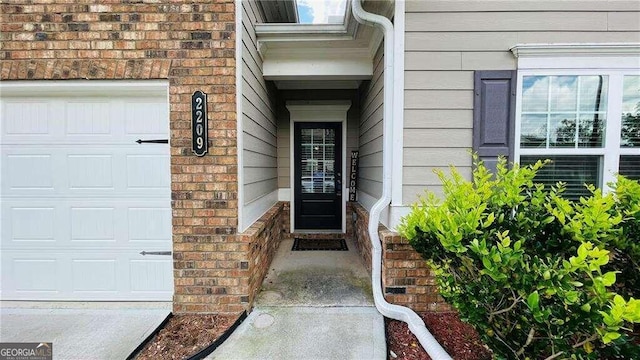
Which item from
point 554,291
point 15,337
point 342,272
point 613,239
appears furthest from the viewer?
point 342,272

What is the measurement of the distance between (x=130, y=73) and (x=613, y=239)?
3.76m

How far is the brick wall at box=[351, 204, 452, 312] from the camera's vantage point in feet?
8.34

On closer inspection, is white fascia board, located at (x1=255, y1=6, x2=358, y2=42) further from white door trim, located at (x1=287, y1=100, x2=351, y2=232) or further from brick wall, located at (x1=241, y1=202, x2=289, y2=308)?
brick wall, located at (x1=241, y1=202, x2=289, y2=308)

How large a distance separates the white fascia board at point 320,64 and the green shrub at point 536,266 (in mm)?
2071

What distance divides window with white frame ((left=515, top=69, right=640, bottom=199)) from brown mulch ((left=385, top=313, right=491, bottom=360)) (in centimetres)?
154

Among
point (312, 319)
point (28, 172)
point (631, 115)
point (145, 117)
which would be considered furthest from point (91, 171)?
point (631, 115)

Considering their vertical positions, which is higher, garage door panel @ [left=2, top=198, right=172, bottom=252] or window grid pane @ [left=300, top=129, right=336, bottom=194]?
window grid pane @ [left=300, top=129, right=336, bottom=194]

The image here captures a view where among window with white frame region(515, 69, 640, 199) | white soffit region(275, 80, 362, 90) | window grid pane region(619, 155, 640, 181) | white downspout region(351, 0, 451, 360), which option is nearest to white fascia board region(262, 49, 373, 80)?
white soffit region(275, 80, 362, 90)

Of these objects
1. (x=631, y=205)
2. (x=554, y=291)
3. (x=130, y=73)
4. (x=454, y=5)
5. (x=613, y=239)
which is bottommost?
(x=554, y=291)

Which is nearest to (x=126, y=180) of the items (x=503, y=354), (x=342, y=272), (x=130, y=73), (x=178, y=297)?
(x=130, y=73)

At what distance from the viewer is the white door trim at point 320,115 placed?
4684 mm

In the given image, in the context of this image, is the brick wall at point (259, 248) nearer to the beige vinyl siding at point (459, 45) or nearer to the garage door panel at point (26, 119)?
the beige vinyl siding at point (459, 45)

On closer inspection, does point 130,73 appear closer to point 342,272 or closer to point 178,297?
point 178,297

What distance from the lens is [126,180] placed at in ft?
8.84
